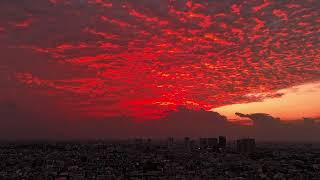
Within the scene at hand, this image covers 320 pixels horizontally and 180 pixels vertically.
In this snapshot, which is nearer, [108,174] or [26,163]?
[108,174]

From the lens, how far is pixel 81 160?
485 feet

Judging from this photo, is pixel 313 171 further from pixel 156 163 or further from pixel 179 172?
pixel 156 163

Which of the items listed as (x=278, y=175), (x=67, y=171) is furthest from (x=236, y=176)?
(x=67, y=171)

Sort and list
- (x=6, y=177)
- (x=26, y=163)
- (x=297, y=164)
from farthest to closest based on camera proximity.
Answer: (x=297, y=164) → (x=26, y=163) → (x=6, y=177)

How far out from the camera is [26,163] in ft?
434

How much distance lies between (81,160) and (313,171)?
7669 cm

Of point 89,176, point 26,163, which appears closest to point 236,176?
point 89,176

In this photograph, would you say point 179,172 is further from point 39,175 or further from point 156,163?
point 39,175

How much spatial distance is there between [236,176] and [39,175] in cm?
5051

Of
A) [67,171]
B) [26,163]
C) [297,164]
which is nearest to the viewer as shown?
[67,171]

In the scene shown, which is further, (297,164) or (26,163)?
(297,164)

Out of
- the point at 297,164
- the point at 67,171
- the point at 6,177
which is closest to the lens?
the point at 6,177

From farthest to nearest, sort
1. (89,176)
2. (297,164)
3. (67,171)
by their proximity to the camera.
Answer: (297,164)
(67,171)
(89,176)

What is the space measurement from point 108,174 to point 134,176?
24.0 ft
